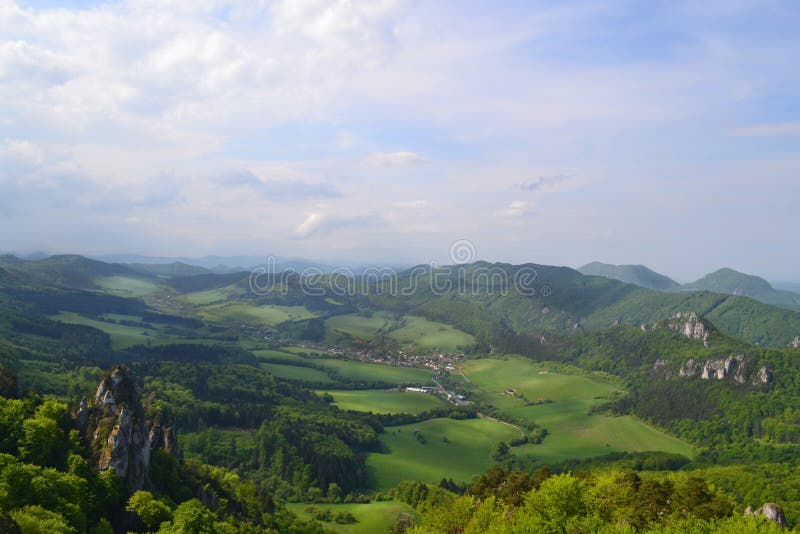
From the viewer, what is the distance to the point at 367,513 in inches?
3506

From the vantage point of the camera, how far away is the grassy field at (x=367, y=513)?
8238 centimetres

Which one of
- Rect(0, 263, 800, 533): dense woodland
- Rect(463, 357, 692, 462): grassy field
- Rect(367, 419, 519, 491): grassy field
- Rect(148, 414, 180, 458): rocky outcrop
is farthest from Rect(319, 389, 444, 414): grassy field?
Rect(148, 414, 180, 458): rocky outcrop

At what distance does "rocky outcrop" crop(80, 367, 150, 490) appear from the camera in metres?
48.4

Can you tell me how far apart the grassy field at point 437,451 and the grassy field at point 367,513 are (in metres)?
17.7

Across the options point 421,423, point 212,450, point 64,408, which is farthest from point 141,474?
point 421,423

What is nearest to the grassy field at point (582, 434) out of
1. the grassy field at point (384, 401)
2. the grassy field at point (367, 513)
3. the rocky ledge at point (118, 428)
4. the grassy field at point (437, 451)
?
the grassy field at point (437, 451)

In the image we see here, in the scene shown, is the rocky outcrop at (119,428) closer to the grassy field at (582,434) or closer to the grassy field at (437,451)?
the grassy field at (437,451)

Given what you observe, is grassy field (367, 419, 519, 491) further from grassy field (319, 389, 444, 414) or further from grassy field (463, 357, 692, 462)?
grassy field (319, 389, 444, 414)

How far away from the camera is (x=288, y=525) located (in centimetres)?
6956

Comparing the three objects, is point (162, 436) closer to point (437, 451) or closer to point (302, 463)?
Result: point (302, 463)

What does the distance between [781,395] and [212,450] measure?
193491 millimetres

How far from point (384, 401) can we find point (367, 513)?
89.9 metres

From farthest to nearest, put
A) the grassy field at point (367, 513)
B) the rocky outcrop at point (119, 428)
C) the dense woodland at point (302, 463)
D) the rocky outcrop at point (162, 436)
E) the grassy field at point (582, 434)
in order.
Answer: the grassy field at point (582, 434), the grassy field at point (367, 513), the rocky outcrop at point (162, 436), the rocky outcrop at point (119, 428), the dense woodland at point (302, 463)

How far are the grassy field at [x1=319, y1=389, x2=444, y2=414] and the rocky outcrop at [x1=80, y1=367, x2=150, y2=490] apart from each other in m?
116
